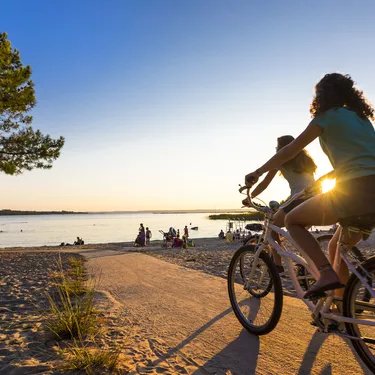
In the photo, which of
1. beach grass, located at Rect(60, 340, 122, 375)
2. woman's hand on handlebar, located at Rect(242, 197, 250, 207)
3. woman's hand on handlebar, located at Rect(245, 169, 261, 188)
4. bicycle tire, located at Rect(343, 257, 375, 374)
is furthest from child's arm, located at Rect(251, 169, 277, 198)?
beach grass, located at Rect(60, 340, 122, 375)

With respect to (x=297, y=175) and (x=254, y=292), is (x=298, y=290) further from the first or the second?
(x=297, y=175)

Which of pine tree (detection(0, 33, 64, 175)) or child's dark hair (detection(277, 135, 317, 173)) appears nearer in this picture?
child's dark hair (detection(277, 135, 317, 173))

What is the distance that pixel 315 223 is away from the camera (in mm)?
2688

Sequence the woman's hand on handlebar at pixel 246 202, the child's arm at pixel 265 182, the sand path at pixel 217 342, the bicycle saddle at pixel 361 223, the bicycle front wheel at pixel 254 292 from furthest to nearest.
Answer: the child's arm at pixel 265 182 → the woman's hand on handlebar at pixel 246 202 → the bicycle front wheel at pixel 254 292 → the sand path at pixel 217 342 → the bicycle saddle at pixel 361 223

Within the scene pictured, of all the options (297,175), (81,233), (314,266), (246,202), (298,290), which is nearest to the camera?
(314,266)

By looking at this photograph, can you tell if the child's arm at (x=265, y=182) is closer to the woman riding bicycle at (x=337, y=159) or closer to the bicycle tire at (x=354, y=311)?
the woman riding bicycle at (x=337, y=159)

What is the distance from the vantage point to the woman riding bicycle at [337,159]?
2369 mm

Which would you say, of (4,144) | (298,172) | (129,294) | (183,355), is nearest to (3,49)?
(4,144)

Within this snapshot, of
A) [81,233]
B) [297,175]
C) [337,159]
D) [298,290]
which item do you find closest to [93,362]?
[298,290]

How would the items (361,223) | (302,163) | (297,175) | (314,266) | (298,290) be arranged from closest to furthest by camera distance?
(361,223)
(314,266)
(298,290)
(302,163)
(297,175)

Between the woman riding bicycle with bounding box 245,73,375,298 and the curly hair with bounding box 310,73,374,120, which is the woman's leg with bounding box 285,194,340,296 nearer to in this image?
the woman riding bicycle with bounding box 245,73,375,298

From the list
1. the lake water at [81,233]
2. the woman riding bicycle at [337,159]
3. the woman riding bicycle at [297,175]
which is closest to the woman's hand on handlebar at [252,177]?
the woman riding bicycle at [337,159]

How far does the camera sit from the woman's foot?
2.47 m

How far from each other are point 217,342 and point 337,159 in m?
2.09
